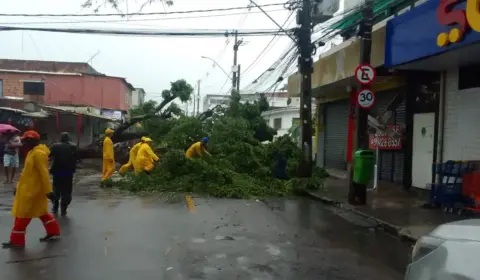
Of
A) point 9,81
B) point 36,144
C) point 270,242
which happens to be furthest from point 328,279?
point 9,81

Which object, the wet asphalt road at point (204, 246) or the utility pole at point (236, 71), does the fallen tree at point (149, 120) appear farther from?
the wet asphalt road at point (204, 246)

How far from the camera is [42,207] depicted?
735cm

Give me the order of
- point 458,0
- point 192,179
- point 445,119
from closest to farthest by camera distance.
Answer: point 458,0 < point 445,119 < point 192,179

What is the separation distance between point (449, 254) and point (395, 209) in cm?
837

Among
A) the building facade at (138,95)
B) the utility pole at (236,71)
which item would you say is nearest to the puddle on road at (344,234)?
the utility pole at (236,71)

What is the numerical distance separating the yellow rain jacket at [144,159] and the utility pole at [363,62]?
21.9 feet

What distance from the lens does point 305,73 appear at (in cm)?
1595

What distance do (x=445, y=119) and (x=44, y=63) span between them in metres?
41.1

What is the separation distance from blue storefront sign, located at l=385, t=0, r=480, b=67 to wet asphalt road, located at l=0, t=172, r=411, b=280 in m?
4.04

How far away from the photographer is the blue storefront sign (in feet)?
30.1

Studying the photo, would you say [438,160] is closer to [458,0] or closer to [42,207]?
[458,0]

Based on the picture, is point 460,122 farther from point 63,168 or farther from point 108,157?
point 108,157

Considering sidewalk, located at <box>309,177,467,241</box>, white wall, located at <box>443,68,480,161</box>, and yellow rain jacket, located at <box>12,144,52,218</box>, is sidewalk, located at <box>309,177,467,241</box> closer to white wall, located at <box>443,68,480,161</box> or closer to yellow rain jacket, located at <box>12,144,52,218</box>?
white wall, located at <box>443,68,480,161</box>

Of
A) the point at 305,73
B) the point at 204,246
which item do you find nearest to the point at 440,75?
the point at 305,73
